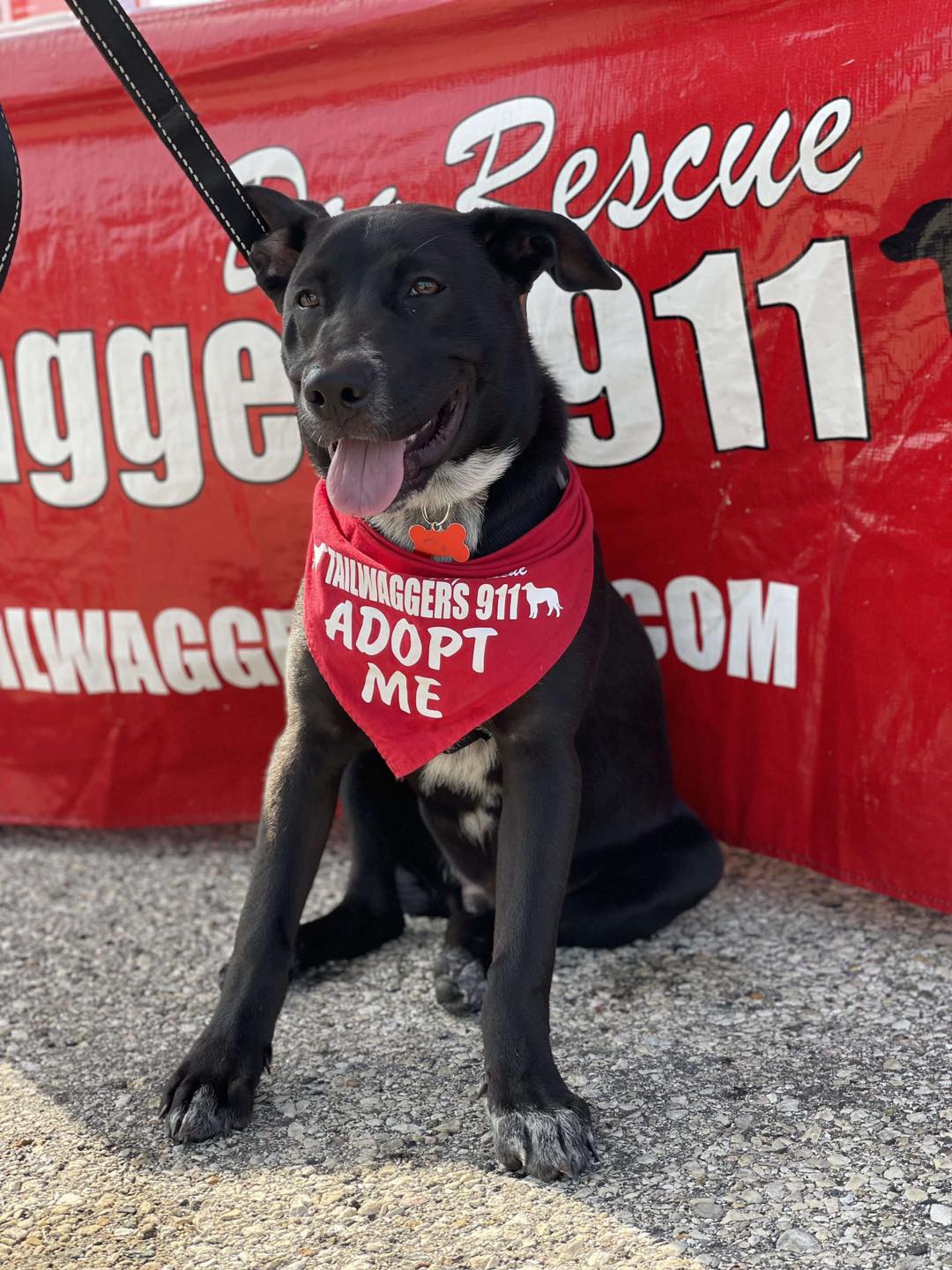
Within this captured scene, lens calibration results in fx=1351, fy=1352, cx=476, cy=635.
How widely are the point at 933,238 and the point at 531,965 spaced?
1.72 metres

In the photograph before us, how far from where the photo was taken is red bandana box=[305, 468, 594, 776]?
2.52 metres

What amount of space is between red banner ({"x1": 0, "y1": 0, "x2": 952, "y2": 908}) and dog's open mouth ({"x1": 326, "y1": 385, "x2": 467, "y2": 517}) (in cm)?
93

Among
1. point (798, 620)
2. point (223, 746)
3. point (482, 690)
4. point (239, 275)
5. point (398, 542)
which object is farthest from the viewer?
point (223, 746)

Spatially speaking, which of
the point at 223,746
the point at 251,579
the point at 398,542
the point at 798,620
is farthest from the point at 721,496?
the point at 223,746

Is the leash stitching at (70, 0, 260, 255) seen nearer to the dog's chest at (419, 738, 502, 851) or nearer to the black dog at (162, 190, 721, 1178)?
the black dog at (162, 190, 721, 1178)

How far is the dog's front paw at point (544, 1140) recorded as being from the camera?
217 centimetres

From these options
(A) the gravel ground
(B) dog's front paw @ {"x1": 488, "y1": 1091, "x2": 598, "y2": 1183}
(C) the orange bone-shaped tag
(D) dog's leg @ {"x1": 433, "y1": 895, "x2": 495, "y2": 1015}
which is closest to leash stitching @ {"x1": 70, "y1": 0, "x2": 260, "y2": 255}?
(C) the orange bone-shaped tag

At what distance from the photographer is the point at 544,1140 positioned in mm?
2188

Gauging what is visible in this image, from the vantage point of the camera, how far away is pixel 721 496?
10.6 ft

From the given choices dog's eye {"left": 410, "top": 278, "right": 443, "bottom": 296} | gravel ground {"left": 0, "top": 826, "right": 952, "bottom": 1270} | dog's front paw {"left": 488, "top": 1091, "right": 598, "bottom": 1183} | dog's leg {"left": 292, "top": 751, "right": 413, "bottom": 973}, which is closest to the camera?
gravel ground {"left": 0, "top": 826, "right": 952, "bottom": 1270}

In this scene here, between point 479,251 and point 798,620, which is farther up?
point 479,251

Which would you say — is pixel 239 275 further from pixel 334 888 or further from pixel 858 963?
pixel 858 963

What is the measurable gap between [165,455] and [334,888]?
48.5 inches

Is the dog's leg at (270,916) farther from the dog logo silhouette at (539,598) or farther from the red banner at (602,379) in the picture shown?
the red banner at (602,379)
